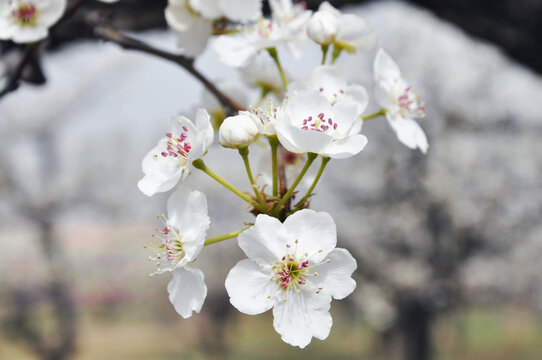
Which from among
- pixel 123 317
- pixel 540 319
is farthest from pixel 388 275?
pixel 123 317

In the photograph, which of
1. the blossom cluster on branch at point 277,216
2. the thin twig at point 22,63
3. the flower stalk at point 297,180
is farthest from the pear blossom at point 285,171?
the thin twig at point 22,63

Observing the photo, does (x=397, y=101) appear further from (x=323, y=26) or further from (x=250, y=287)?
(x=250, y=287)

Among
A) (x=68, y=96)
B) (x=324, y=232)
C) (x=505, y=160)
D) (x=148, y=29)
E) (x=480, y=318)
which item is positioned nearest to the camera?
(x=324, y=232)

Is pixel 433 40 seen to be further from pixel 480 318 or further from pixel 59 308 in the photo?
pixel 480 318

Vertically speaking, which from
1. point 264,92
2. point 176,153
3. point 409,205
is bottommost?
point 409,205

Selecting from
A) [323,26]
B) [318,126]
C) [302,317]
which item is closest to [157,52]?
[323,26]

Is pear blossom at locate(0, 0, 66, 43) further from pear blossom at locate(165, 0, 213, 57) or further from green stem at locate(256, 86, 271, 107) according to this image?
green stem at locate(256, 86, 271, 107)

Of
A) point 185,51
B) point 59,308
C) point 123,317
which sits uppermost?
point 185,51
